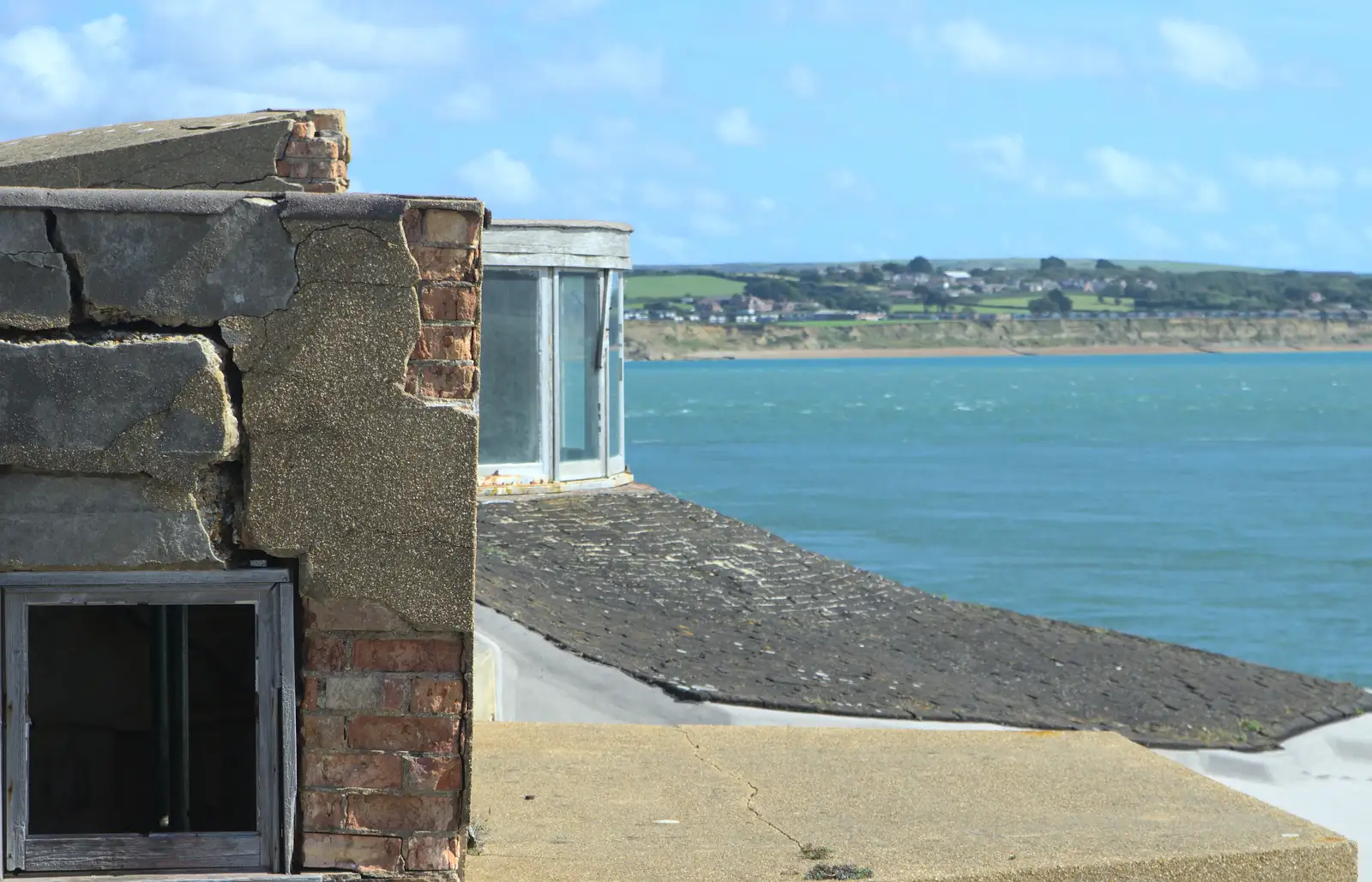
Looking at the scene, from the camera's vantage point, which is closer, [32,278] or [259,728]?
[32,278]

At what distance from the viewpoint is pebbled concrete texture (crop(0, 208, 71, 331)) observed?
193 inches

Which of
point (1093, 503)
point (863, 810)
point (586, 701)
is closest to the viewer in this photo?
point (863, 810)

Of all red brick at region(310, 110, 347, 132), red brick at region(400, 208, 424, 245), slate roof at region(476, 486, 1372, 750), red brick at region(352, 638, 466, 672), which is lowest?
slate roof at region(476, 486, 1372, 750)

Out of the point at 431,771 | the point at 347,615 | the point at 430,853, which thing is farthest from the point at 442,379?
the point at 430,853

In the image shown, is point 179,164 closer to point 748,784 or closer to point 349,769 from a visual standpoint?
point 349,769

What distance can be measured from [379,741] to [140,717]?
36.8 inches

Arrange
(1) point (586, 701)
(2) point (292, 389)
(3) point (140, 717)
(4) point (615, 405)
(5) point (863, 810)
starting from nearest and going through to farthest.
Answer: (2) point (292, 389) → (3) point (140, 717) → (5) point (863, 810) → (1) point (586, 701) → (4) point (615, 405)

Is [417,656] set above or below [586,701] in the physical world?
above

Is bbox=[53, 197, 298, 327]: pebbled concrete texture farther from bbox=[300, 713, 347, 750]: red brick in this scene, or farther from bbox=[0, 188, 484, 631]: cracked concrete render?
bbox=[300, 713, 347, 750]: red brick

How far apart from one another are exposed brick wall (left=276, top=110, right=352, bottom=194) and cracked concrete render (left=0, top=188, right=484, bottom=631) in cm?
265

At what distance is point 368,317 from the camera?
503 centimetres

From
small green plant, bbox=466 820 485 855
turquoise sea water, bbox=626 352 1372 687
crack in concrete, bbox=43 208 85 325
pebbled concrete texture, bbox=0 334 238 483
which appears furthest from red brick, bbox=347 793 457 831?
turquoise sea water, bbox=626 352 1372 687

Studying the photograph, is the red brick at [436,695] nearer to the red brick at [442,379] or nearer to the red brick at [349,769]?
the red brick at [349,769]

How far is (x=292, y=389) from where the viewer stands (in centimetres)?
503
